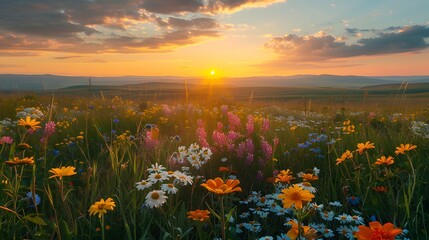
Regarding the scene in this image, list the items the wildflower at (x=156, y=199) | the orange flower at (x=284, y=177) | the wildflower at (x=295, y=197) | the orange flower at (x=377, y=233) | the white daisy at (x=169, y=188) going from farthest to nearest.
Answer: the orange flower at (x=284, y=177) → the white daisy at (x=169, y=188) → the wildflower at (x=156, y=199) → the wildflower at (x=295, y=197) → the orange flower at (x=377, y=233)

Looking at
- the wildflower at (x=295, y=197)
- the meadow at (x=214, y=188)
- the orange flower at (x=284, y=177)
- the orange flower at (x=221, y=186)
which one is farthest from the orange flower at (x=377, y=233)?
the orange flower at (x=284, y=177)

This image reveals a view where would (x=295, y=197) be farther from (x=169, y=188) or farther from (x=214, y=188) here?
(x=169, y=188)

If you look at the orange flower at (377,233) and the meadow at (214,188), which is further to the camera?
the meadow at (214,188)

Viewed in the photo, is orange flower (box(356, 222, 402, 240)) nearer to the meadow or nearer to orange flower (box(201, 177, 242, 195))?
the meadow

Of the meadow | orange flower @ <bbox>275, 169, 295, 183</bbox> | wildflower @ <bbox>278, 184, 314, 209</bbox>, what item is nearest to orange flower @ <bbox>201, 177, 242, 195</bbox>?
the meadow

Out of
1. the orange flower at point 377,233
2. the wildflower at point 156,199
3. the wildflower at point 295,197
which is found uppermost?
the wildflower at point 295,197

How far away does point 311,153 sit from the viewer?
4402 millimetres

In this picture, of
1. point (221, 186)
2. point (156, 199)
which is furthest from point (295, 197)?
point (156, 199)

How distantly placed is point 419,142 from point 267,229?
3.26 metres

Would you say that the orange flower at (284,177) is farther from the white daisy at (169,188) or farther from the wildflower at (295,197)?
the wildflower at (295,197)

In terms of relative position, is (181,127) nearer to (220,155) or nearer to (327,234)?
(220,155)

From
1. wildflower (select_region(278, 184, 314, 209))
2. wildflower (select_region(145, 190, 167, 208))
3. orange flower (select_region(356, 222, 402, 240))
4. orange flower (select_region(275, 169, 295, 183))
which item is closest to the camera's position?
Result: orange flower (select_region(356, 222, 402, 240))

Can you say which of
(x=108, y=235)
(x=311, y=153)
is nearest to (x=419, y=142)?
(x=311, y=153)

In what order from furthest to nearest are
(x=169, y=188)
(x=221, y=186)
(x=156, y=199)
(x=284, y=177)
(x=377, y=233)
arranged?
(x=284, y=177) < (x=169, y=188) < (x=156, y=199) < (x=221, y=186) < (x=377, y=233)
